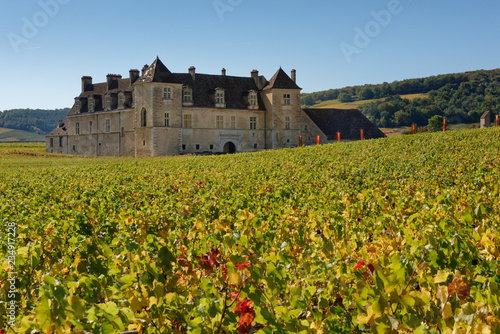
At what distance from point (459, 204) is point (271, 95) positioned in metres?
49.1

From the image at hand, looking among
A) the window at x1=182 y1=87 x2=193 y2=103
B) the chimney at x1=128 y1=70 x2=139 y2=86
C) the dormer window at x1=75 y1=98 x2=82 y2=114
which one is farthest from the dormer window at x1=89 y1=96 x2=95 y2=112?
the window at x1=182 y1=87 x2=193 y2=103

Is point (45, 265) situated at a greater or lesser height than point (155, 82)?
lesser

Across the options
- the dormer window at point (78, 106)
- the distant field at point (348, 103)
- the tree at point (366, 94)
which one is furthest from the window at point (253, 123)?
the tree at point (366, 94)

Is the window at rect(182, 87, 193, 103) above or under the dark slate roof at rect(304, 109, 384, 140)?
above

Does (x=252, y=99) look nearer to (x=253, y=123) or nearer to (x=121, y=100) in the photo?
(x=253, y=123)

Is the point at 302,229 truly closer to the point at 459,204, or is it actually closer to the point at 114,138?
the point at 459,204

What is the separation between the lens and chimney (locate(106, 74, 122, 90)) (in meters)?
62.5

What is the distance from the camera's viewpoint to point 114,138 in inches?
2324

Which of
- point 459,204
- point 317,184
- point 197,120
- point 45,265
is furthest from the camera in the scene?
point 197,120

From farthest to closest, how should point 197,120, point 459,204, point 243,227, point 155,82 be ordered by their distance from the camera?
point 197,120 → point 155,82 → point 459,204 → point 243,227

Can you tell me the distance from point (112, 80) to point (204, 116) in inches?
717

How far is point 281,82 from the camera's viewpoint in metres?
55.0

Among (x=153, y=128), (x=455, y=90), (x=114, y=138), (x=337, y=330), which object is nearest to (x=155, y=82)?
(x=153, y=128)

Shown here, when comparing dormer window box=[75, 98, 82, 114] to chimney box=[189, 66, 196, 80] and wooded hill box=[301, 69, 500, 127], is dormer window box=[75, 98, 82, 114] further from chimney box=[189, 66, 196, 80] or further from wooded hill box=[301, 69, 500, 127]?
wooded hill box=[301, 69, 500, 127]
